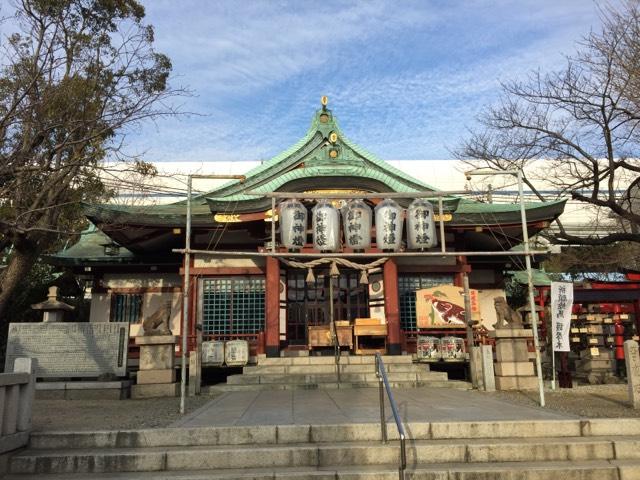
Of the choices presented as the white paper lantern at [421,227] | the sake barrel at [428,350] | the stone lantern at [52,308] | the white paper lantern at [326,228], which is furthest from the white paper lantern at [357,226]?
the stone lantern at [52,308]

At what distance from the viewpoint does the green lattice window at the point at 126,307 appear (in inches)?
687

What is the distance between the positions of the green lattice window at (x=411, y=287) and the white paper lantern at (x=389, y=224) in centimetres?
639

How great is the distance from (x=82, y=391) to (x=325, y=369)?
6157mm

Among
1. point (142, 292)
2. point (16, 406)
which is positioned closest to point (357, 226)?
point (16, 406)

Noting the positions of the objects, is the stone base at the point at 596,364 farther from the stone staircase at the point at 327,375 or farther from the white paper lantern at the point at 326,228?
the white paper lantern at the point at 326,228

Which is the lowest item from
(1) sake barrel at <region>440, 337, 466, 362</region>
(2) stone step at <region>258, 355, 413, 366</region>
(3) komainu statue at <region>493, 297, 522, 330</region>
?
(2) stone step at <region>258, 355, 413, 366</region>

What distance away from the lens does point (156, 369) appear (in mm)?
12031

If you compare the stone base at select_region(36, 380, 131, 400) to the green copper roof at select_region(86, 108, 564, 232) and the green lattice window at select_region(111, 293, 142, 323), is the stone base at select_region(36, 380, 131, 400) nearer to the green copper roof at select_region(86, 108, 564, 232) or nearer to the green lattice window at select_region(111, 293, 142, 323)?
the green copper roof at select_region(86, 108, 564, 232)

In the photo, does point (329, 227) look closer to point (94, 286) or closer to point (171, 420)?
point (171, 420)

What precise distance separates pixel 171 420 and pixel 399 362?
757 centimetres

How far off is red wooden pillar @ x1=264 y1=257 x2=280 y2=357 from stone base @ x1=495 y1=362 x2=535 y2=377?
20.7 ft

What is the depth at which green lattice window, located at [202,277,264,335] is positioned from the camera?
52.3 ft

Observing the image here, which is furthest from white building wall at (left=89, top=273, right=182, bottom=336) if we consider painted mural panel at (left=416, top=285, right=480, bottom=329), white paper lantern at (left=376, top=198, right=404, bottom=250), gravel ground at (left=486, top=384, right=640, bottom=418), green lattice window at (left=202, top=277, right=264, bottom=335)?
gravel ground at (left=486, top=384, right=640, bottom=418)

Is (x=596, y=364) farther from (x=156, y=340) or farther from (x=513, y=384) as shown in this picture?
(x=156, y=340)
